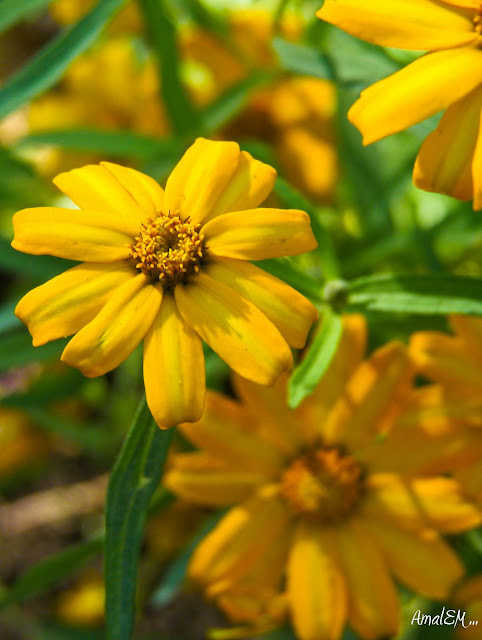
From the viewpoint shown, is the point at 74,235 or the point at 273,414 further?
the point at 273,414

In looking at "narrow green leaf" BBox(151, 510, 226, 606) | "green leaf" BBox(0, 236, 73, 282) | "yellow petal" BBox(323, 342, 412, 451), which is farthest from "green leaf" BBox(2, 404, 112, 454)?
"yellow petal" BBox(323, 342, 412, 451)

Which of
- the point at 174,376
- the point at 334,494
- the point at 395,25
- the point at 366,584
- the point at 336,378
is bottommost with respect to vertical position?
the point at 366,584

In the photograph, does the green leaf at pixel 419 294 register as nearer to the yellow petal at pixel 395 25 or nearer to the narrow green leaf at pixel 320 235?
the narrow green leaf at pixel 320 235

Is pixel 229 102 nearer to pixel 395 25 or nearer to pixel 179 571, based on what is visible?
pixel 395 25

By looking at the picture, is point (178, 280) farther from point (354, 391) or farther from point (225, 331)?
point (354, 391)

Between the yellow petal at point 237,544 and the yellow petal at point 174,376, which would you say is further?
the yellow petal at point 237,544

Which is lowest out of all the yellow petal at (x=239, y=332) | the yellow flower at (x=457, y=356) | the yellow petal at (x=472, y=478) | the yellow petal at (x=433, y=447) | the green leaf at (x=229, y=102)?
the yellow petal at (x=472, y=478)

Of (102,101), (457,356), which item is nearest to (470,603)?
(457,356)

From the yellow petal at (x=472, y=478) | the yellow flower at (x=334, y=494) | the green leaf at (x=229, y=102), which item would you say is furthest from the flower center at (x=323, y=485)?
the green leaf at (x=229, y=102)
